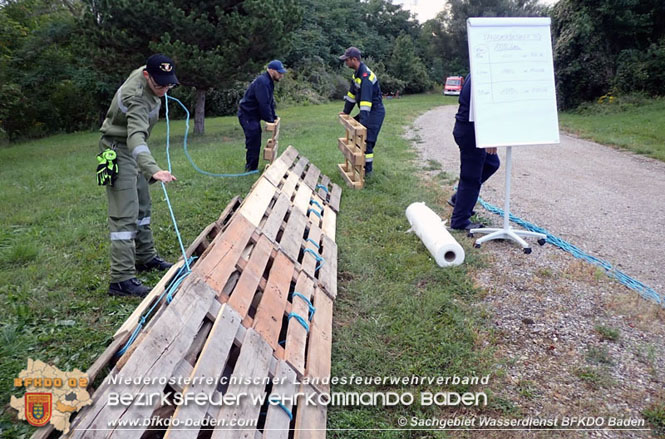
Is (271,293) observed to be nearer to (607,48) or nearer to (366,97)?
(366,97)

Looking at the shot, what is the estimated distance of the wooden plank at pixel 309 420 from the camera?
2.49m

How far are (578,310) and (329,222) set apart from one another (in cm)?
300

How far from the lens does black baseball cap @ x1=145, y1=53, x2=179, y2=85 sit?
372 centimetres

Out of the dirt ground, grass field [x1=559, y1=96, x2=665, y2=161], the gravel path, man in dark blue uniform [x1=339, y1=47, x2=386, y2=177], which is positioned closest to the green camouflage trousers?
the dirt ground

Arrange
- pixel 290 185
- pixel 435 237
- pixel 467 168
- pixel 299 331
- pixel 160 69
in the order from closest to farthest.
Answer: pixel 299 331 < pixel 160 69 < pixel 435 237 < pixel 467 168 < pixel 290 185

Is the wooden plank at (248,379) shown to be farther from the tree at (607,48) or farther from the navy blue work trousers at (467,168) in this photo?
the tree at (607,48)

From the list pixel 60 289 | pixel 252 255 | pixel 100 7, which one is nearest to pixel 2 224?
pixel 60 289

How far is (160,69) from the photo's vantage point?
372cm

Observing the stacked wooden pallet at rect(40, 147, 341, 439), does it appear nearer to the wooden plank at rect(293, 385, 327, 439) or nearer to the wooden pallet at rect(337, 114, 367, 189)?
the wooden plank at rect(293, 385, 327, 439)

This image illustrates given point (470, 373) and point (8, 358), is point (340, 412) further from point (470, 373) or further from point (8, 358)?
point (8, 358)

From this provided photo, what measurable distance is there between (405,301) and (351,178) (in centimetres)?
416

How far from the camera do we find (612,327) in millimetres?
3607

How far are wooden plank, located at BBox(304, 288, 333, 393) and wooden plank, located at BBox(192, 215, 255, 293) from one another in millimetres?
770

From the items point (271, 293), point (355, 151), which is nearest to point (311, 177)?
point (355, 151)
